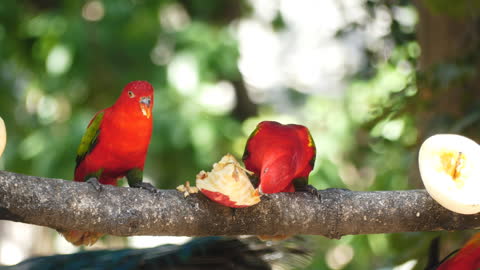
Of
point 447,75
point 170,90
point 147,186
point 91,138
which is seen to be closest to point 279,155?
point 147,186

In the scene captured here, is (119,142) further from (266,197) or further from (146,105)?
(266,197)

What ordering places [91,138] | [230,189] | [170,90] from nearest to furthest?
1. [230,189]
2. [91,138]
3. [170,90]

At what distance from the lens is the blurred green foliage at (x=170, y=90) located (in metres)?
2.74

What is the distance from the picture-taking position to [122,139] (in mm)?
→ 1209

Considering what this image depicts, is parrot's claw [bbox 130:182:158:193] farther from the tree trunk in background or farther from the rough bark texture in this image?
the tree trunk in background

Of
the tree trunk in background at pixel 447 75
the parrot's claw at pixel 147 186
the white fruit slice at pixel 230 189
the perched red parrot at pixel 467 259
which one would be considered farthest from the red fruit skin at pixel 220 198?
the tree trunk in background at pixel 447 75

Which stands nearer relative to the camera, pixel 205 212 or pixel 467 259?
pixel 205 212

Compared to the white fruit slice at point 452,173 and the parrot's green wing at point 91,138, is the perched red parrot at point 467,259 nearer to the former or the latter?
the white fruit slice at point 452,173

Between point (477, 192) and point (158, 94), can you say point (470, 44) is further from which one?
point (158, 94)

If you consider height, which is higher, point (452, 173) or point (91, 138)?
point (91, 138)

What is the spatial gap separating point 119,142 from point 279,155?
0.33m

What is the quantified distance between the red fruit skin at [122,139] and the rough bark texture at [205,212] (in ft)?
0.45

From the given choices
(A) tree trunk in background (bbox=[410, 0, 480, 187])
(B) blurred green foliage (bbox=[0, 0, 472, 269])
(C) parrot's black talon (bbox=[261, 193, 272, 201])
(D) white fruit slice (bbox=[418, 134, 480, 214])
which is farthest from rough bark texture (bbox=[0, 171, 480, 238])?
(B) blurred green foliage (bbox=[0, 0, 472, 269])

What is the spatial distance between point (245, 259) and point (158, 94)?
1.51m
